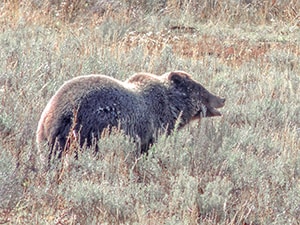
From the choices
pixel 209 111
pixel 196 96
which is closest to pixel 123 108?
pixel 196 96

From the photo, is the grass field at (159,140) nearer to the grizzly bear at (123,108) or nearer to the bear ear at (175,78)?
the grizzly bear at (123,108)

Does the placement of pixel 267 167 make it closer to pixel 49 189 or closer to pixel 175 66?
pixel 49 189

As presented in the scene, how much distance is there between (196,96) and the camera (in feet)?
25.3

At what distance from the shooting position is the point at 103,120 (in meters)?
6.45

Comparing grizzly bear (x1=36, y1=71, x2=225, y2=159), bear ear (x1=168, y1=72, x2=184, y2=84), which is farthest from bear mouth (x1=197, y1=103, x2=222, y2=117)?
bear ear (x1=168, y1=72, x2=184, y2=84)

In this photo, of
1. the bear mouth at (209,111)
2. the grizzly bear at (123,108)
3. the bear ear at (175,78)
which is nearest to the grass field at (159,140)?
the bear mouth at (209,111)

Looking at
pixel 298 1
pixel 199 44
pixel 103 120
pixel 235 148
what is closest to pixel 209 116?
pixel 235 148

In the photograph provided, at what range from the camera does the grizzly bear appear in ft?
20.5

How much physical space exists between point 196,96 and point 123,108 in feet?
4.22

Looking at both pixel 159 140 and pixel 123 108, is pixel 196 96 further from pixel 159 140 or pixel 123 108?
pixel 123 108

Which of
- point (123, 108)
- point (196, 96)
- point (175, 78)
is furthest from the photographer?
point (196, 96)

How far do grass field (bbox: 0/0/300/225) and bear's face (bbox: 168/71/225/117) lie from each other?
5.4 inches

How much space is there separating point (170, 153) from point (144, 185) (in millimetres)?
522

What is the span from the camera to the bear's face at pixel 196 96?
7609 millimetres
